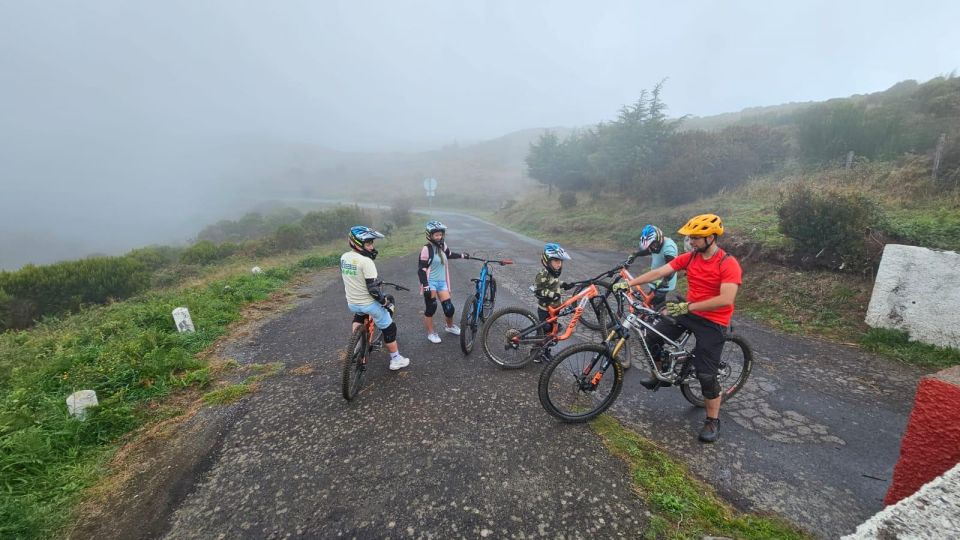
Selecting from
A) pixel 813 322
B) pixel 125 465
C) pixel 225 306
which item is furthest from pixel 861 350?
pixel 225 306

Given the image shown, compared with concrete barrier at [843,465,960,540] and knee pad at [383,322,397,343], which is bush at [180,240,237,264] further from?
concrete barrier at [843,465,960,540]

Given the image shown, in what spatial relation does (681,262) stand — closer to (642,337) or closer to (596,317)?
(642,337)

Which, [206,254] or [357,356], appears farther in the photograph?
[206,254]

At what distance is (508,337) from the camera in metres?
5.16

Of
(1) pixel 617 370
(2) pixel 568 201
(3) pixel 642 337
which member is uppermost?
(2) pixel 568 201

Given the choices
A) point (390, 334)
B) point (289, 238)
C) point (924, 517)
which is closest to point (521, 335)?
point (390, 334)

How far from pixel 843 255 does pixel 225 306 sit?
13.0 m

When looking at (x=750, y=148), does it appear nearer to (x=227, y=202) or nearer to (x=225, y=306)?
Result: (x=225, y=306)

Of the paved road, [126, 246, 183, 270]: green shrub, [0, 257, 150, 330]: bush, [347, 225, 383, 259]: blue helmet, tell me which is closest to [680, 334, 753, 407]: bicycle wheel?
the paved road

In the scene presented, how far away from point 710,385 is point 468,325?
3307 millimetres

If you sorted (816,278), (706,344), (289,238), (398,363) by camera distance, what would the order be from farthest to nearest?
(289,238) → (816,278) → (398,363) → (706,344)

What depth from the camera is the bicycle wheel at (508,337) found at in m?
5.15

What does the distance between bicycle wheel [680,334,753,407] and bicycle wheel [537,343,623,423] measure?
1071mm

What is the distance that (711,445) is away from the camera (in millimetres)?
3779
